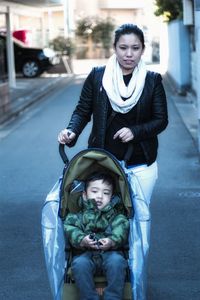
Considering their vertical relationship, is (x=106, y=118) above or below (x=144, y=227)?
above

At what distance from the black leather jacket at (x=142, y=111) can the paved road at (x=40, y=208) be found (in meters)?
1.25

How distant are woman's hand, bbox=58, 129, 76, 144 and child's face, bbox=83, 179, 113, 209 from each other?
1.22ft

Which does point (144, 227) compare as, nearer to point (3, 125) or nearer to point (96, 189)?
point (96, 189)

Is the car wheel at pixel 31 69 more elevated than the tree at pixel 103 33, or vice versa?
the tree at pixel 103 33

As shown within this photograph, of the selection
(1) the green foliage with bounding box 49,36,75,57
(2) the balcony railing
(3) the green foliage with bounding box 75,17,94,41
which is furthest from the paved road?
(2) the balcony railing

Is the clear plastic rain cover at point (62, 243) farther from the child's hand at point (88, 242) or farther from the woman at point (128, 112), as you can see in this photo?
the child's hand at point (88, 242)

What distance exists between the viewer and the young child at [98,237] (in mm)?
4090

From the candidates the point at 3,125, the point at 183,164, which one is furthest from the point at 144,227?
the point at 3,125

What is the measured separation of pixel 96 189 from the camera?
4332mm

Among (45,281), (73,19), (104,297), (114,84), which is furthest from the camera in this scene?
(73,19)

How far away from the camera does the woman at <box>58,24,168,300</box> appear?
4480 millimetres

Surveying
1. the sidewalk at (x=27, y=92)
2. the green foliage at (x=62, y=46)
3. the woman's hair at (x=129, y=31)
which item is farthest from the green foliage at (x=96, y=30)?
the woman's hair at (x=129, y=31)

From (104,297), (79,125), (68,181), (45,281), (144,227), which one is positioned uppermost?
(79,125)

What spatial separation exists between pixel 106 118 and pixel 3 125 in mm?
11363
